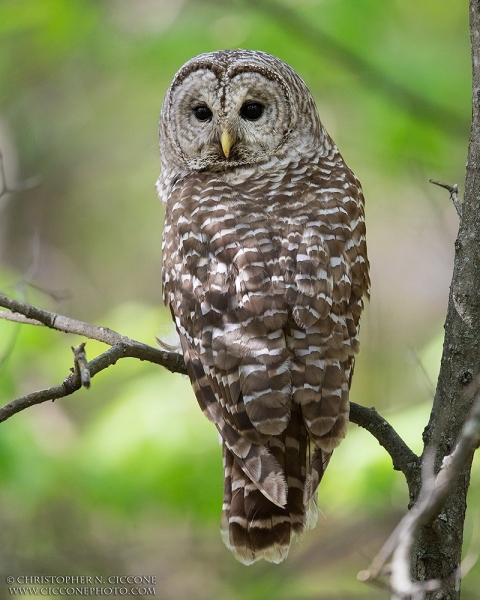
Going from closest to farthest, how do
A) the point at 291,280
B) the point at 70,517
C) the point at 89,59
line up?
the point at 291,280
the point at 70,517
the point at 89,59

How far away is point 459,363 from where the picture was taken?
259 centimetres

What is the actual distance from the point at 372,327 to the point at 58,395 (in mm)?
1678

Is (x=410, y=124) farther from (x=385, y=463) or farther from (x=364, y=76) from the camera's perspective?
(x=385, y=463)

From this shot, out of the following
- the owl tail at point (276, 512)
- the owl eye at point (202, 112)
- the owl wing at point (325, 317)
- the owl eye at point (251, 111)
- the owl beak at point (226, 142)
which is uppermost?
the owl eye at point (202, 112)

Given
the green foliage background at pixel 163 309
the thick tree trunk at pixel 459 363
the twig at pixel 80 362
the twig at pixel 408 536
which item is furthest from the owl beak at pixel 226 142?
the twig at pixel 408 536

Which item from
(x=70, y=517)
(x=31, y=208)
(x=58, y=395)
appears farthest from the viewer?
(x=31, y=208)

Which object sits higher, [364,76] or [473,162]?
[364,76]

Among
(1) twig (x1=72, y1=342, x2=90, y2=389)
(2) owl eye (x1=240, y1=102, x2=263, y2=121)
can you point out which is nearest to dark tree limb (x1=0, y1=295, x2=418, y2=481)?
(1) twig (x1=72, y1=342, x2=90, y2=389)

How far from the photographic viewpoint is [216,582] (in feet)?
17.9

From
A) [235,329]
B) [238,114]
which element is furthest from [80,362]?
[238,114]

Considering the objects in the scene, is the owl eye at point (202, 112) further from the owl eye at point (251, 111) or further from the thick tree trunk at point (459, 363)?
the thick tree trunk at point (459, 363)

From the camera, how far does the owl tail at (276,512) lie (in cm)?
290

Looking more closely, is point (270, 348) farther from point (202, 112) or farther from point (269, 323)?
point (202, 112)

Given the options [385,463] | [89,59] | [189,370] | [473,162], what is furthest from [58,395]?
[89,59]
